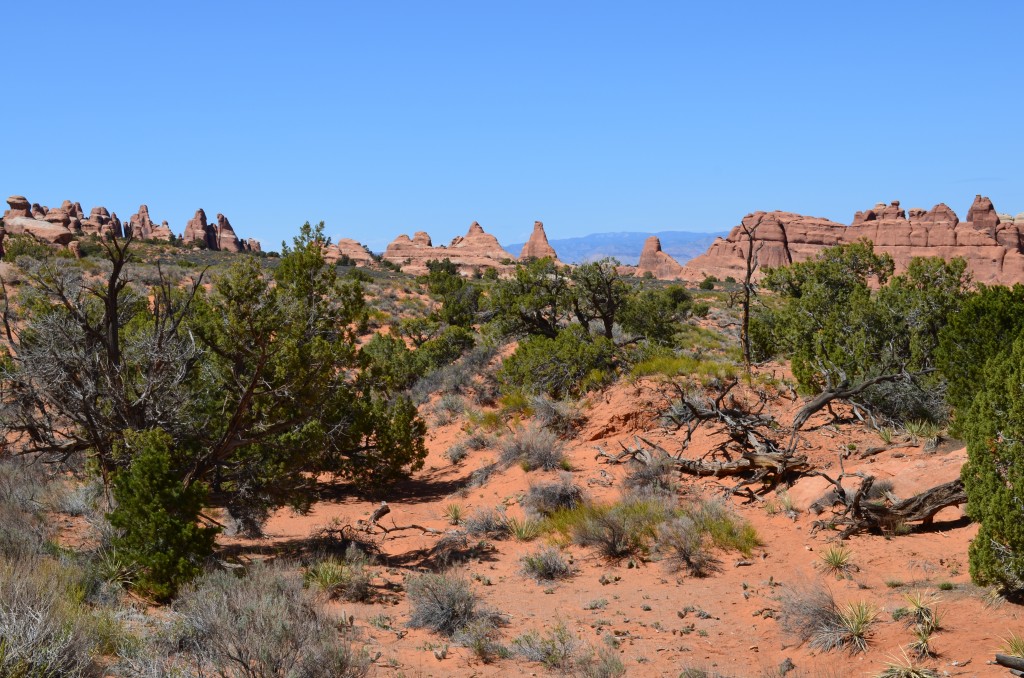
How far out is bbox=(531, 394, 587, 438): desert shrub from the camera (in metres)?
15.8

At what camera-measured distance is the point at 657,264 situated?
112 meters

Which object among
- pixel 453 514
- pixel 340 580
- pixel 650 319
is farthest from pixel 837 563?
pixel 650 319

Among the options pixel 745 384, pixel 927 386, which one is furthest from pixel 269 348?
pixel 927 386

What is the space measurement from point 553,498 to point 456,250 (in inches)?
3887

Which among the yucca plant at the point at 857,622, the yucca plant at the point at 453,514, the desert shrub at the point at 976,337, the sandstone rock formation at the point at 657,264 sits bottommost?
the yucca plant at the point at 453,514

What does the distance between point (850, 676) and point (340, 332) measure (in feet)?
30.4

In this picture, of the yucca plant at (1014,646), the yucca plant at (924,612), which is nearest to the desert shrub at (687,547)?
the yucca plant at (924,612)

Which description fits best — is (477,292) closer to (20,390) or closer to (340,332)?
(340,332)

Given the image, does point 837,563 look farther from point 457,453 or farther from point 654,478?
point 457,453

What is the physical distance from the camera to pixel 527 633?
24.5 feet

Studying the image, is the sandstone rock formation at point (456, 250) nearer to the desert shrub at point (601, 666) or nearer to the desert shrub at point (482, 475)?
the desert shrub at point (482, 475)

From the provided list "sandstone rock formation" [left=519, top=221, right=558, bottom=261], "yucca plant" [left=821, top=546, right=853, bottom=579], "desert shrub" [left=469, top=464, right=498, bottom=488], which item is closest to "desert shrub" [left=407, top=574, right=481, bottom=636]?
"yucca plant" [left=821, top=546, right=853, bottom=579]

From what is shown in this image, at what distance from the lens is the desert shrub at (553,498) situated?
12.0m

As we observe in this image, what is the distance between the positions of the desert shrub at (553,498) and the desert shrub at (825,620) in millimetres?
5033
